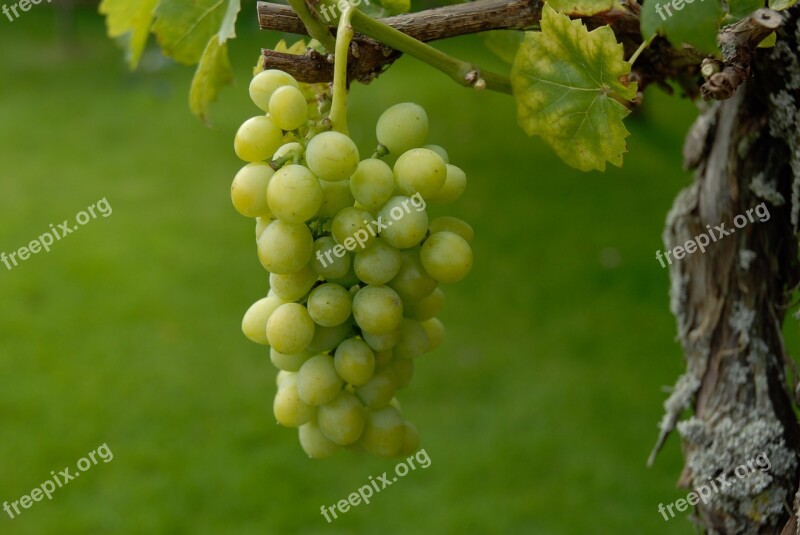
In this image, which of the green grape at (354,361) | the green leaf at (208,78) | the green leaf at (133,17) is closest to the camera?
the green grape at (354,361)

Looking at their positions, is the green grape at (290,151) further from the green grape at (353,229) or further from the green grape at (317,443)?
the green grape at (317,443)

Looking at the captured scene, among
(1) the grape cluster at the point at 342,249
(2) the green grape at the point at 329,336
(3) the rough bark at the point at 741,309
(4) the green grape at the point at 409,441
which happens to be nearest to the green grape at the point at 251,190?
(1) the grape cluster at the point at 342,249

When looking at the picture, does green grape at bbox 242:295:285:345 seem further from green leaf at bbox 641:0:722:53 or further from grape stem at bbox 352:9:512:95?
green leaf at bbox 641:0:722:53

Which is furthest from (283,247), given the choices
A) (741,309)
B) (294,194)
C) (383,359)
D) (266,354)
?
(266,354)

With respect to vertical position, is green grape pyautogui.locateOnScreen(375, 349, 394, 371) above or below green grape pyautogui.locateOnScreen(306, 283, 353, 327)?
below


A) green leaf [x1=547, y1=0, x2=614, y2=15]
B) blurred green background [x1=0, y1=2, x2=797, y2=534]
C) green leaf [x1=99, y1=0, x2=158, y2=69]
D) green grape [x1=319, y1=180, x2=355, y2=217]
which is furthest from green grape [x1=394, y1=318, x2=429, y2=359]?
blurred green background [x1=0, y1=2, x2=797, y2=534]

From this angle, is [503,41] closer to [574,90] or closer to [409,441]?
[574,90]

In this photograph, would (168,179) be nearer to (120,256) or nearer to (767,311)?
(120,256)
